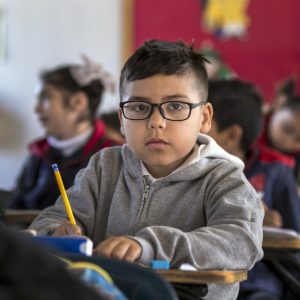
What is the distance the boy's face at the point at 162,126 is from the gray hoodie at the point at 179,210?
0.14 ft

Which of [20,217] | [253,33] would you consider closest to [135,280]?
[20,217]

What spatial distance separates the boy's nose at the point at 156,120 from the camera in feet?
5.56

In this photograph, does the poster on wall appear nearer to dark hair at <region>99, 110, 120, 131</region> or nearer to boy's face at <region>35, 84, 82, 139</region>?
dark hair at <region>99, 110, 120, 131</region>

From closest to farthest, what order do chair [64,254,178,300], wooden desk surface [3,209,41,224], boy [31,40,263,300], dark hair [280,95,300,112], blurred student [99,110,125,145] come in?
chair [64,254,178,300] → boy [31,40,263,300] → wooden desk surface [3,209,41,224] → blurred student [99,110,125,145] → dark hair [280,95,300,112]

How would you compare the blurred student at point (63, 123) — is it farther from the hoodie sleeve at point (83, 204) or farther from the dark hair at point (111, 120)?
the hoodie sleeve at point (83, 204)

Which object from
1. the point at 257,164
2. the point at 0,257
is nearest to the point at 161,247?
the point at 0,257

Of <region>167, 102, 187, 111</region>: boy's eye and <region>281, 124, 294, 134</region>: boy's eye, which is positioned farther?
<region>281, 124, 294, 134</region>: boy's eye

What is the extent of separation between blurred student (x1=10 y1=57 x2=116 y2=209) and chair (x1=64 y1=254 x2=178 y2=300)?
2188mm

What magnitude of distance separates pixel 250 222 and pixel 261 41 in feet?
12.6

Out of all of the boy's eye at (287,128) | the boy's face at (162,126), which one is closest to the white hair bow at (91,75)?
the boy's eye at (287,128)

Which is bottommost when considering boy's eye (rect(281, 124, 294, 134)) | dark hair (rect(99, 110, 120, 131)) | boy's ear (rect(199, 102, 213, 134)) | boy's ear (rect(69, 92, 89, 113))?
boy's eye (rect(281, 124, 294, 134))

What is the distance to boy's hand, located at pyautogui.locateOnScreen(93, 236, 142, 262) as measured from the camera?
1383mm

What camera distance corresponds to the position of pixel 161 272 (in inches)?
52.7

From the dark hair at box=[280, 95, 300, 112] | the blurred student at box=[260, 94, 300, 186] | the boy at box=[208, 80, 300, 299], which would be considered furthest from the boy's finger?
the dark hair at box=[280, 95, 300, 112]
